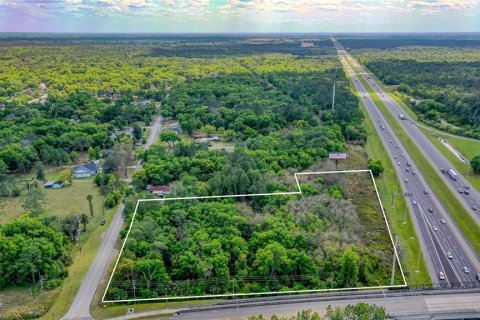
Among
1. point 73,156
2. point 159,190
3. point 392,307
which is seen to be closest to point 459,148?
point 159,190

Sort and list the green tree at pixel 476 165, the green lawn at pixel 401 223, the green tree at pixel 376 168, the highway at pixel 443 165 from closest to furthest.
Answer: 1. the green lawn at pixel 401 223
2. the highway at pixel 443 165
3. the green tree at pixel 376 168
4. the green tree at pixel 476 165

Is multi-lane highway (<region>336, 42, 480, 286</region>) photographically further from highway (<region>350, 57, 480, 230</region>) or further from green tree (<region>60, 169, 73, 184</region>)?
green tree (<region>60, 169, 73, 184</region>)

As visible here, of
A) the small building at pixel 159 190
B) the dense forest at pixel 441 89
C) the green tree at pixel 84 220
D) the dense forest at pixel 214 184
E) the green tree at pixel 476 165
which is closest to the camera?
the dense forest at pixel 214 184

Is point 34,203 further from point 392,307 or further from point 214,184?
point 392,307

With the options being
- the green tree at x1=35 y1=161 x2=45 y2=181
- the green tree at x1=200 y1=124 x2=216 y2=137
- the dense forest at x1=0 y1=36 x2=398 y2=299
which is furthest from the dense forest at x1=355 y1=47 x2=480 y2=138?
the green tree at x1=35 y1=161 x2=45 y2=181

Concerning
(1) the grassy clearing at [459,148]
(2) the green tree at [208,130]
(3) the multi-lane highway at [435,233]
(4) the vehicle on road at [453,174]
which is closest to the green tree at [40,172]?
(2) the green tree at [208,130]

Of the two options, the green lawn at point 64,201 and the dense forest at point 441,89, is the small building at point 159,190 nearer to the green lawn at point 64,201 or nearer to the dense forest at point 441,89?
the green lawn at point 64,201

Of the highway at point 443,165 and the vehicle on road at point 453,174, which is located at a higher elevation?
the vehicle on road at point 453,174

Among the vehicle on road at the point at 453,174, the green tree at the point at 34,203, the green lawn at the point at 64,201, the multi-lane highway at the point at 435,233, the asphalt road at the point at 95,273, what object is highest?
the green tree at the point at 34,203
